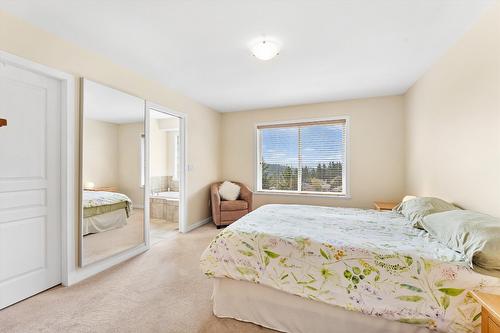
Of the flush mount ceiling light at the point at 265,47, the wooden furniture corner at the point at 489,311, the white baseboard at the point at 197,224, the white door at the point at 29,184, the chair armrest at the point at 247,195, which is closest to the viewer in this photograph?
the wooden furniture corner at the point at 489,311

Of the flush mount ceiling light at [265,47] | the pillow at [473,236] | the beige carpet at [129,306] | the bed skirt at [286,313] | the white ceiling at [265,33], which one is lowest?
the beige carpet at [129,306]

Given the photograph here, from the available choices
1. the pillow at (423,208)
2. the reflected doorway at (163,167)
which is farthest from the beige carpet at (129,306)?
the reflected doorway at (163,167)

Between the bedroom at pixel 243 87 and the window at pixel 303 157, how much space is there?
1058 mm

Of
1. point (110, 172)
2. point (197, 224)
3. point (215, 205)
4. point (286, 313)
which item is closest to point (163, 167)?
point (197, 224)

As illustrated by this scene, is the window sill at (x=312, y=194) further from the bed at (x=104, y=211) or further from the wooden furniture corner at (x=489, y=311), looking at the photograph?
the wooden furniture corner at (x=489, y=311)

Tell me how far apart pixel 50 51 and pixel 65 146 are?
2.99 feet

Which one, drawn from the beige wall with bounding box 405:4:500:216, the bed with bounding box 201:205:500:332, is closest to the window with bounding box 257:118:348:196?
the beige wall with bounding box 405:4:500:216

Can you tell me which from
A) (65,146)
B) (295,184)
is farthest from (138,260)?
(295,184)

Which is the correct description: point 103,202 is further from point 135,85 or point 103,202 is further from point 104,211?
point 135,85

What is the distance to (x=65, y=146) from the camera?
2289 mm

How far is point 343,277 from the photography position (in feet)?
4.94

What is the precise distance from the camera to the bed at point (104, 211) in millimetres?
2514

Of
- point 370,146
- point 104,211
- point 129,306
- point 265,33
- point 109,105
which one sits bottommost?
point 129,306

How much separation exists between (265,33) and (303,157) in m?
2.91
